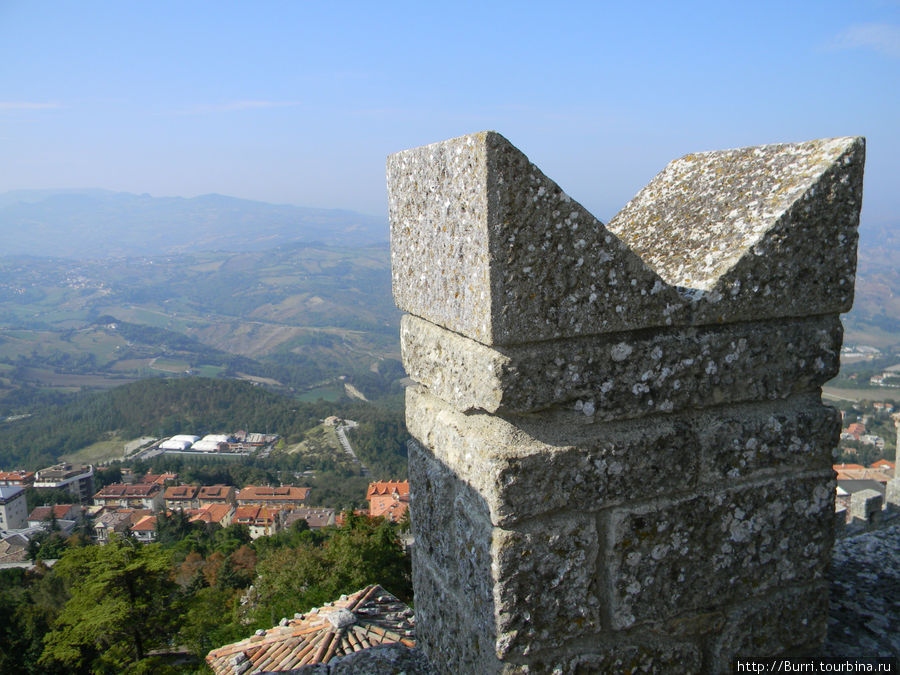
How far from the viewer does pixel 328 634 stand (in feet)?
19.3

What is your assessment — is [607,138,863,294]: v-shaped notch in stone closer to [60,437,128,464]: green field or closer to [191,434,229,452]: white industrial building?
[191,434,229,452]: white industrial building

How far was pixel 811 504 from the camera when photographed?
68.7 inches

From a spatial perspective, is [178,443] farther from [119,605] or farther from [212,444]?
[119,605]

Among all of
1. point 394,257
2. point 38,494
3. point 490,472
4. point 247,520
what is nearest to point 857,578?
point 490,472

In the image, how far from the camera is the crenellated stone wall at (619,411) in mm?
1435

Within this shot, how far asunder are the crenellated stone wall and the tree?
1465cm

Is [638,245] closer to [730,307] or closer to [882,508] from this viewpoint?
[730,307]

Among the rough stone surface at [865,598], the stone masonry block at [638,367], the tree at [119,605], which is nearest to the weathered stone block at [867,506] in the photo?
the rough stone surface at [865,598]

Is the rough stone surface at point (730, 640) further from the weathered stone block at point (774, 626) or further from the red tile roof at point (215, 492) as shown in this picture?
the red tile roof at point (215, 492)

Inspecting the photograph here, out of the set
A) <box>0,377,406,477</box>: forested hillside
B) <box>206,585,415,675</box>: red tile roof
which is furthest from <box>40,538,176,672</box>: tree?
<box>0,377,406,477</box>: forested hillside

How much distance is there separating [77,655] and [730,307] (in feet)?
59.6

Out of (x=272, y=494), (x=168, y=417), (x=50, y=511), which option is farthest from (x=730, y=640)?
(x=168, y=417)

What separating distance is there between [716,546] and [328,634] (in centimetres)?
510

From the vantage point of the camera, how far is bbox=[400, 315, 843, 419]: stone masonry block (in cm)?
145
